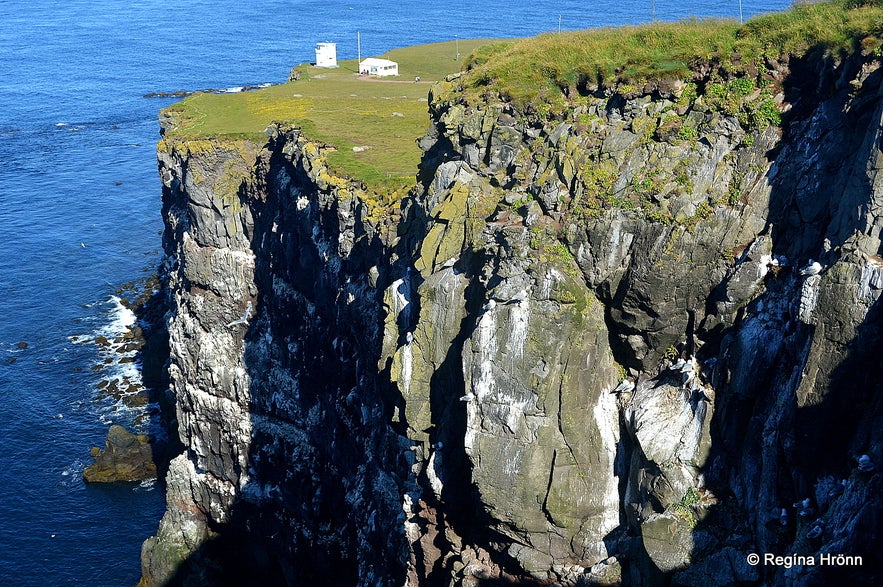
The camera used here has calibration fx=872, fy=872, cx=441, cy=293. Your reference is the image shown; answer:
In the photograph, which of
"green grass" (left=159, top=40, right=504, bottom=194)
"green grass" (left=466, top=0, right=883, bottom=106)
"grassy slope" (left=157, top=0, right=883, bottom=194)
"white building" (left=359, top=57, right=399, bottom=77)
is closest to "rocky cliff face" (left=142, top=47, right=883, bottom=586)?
"green grass" (left=466, top=0, right=883, bottom=106)

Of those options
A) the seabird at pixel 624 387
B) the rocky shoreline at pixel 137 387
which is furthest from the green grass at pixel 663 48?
the rocky shoreline at pixel 137 387

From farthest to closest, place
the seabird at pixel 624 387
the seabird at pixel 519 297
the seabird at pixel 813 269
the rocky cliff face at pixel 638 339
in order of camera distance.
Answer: the seabird at pixel 624 387, the seabird at pixel 519 297, the seabird at pixel 813 269, the rocky cliff face at pixel 638 339

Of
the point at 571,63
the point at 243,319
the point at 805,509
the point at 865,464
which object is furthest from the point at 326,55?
the point at 865,464

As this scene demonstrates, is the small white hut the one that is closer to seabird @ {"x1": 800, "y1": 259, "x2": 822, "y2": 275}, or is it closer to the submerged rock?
the submerged rock

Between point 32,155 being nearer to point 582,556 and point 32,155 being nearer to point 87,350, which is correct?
point 87,350

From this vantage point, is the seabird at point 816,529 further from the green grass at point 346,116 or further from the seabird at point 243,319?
the seabird at point 243,319

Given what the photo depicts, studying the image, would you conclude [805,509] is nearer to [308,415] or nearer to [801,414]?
[801,414]

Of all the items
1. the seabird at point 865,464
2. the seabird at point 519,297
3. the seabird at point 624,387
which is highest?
the seabird at point 519,297
